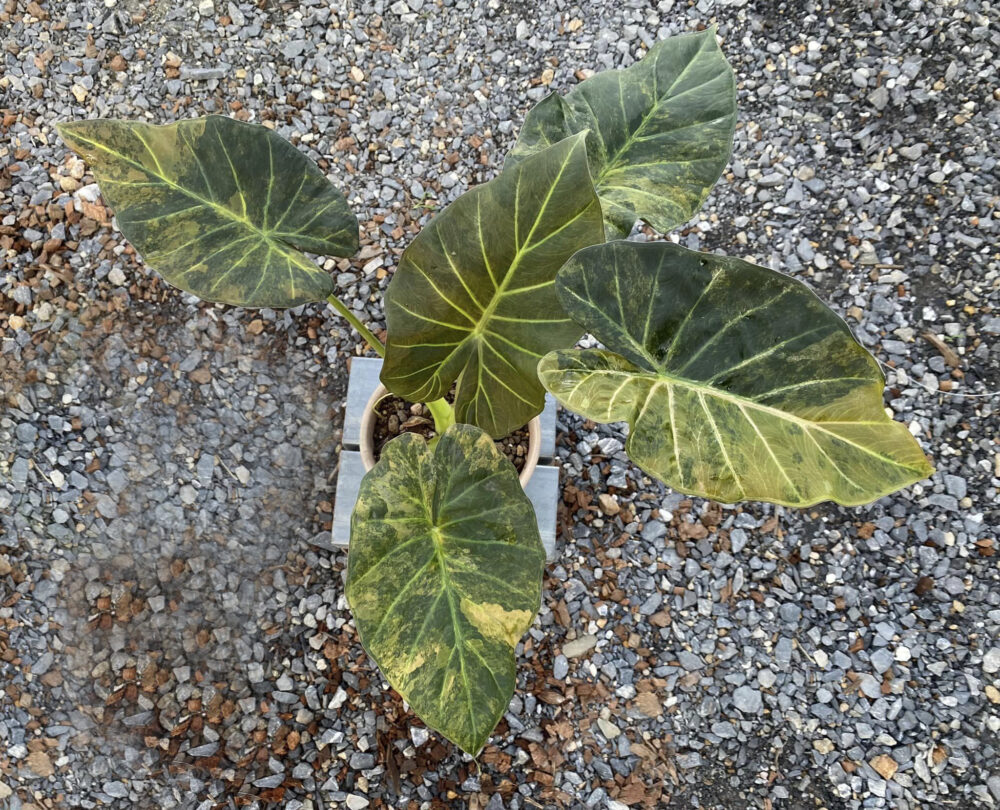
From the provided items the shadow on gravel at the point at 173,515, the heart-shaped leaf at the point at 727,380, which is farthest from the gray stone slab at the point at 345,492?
the heart-shaped leaf at the point at 727,380

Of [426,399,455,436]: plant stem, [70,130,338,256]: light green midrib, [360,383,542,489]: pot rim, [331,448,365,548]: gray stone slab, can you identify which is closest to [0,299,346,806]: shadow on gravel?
[331,448,365,548]: gray stone slab

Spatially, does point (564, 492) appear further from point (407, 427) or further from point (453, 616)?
point (453, 616)

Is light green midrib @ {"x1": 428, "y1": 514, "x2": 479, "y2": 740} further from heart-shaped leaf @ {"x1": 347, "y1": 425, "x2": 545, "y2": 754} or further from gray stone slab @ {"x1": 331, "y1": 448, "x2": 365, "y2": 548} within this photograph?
gray stone slab @ {"x1": 331, "y1": 448, "x2": 365, "y2": 548}

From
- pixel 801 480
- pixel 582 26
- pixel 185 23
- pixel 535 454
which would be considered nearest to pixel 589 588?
pixel 535 454

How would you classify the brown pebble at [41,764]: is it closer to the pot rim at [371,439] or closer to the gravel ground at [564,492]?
the gravel ground at [564,492]

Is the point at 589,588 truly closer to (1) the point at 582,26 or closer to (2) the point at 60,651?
(2) the point at 60,651

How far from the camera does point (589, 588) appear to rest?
5.98ft

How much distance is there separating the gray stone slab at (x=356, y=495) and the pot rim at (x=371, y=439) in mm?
78

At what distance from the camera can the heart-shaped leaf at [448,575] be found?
102 cm

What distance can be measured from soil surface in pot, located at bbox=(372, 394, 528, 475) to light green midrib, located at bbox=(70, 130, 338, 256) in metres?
0.48

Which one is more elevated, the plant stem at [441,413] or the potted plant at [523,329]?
the potted plant at [523,329]

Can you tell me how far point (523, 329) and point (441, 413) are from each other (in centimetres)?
47

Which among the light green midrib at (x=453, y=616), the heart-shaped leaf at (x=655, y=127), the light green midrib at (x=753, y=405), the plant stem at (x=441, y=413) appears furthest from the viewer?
the plant stem at (x=441, y=413)

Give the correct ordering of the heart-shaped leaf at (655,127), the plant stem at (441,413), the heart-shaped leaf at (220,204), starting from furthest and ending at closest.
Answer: the plant stem at (441,413), the heart-shaped leaf at (655,127), the heart-shaped leaf at (220,204)
